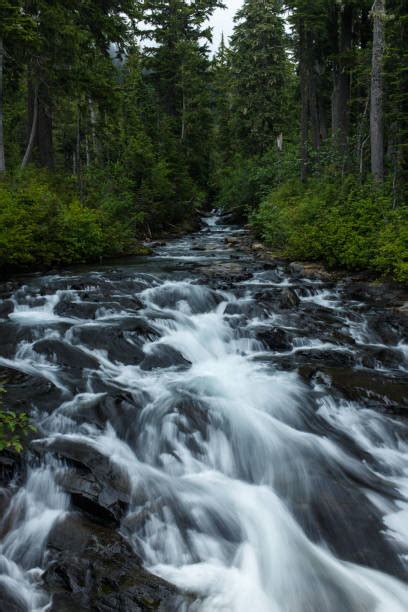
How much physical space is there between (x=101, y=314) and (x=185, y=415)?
3869 millimetres

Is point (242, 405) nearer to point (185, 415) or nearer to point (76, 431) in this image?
point (185, 415)

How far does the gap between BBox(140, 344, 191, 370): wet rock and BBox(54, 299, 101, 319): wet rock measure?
181 cm

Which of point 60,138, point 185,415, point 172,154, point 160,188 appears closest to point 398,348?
point 185,415

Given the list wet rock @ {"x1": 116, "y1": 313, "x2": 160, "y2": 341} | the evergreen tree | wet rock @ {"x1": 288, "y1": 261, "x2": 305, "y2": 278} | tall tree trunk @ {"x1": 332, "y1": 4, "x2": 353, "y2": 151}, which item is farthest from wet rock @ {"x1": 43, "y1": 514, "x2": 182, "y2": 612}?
the evergreen tree

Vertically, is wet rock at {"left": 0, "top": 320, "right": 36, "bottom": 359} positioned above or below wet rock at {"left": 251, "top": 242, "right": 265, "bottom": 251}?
below

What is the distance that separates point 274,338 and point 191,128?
26.6 meters

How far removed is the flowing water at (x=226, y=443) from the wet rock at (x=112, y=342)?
36 millimetres

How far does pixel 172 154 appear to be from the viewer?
25984 mm

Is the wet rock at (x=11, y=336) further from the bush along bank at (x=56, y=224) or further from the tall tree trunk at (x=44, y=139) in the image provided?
the tall tree trunk at (x=44, y=139)

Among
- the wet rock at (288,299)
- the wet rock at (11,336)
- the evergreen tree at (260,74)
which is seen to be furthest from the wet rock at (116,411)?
the evergreen tree at (260,74)

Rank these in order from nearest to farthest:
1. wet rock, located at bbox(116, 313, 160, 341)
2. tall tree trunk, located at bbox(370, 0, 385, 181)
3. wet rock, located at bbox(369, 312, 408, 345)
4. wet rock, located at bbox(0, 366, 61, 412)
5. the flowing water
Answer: the flowing water
wet rock, located at bbox(0, 366, 61, 412)
wet rock, located at bbox(116, 313, 160, 341)
wet rock, located at bbox(369, 312, 408, 345)
tall tree trunk, located at bbox(370, 0, 385, 181)

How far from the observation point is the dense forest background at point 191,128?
1278 centimetres

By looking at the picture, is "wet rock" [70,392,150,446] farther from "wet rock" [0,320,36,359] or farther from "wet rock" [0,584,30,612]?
"wet rock" [0,584,30,612]

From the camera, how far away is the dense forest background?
1278 cm
